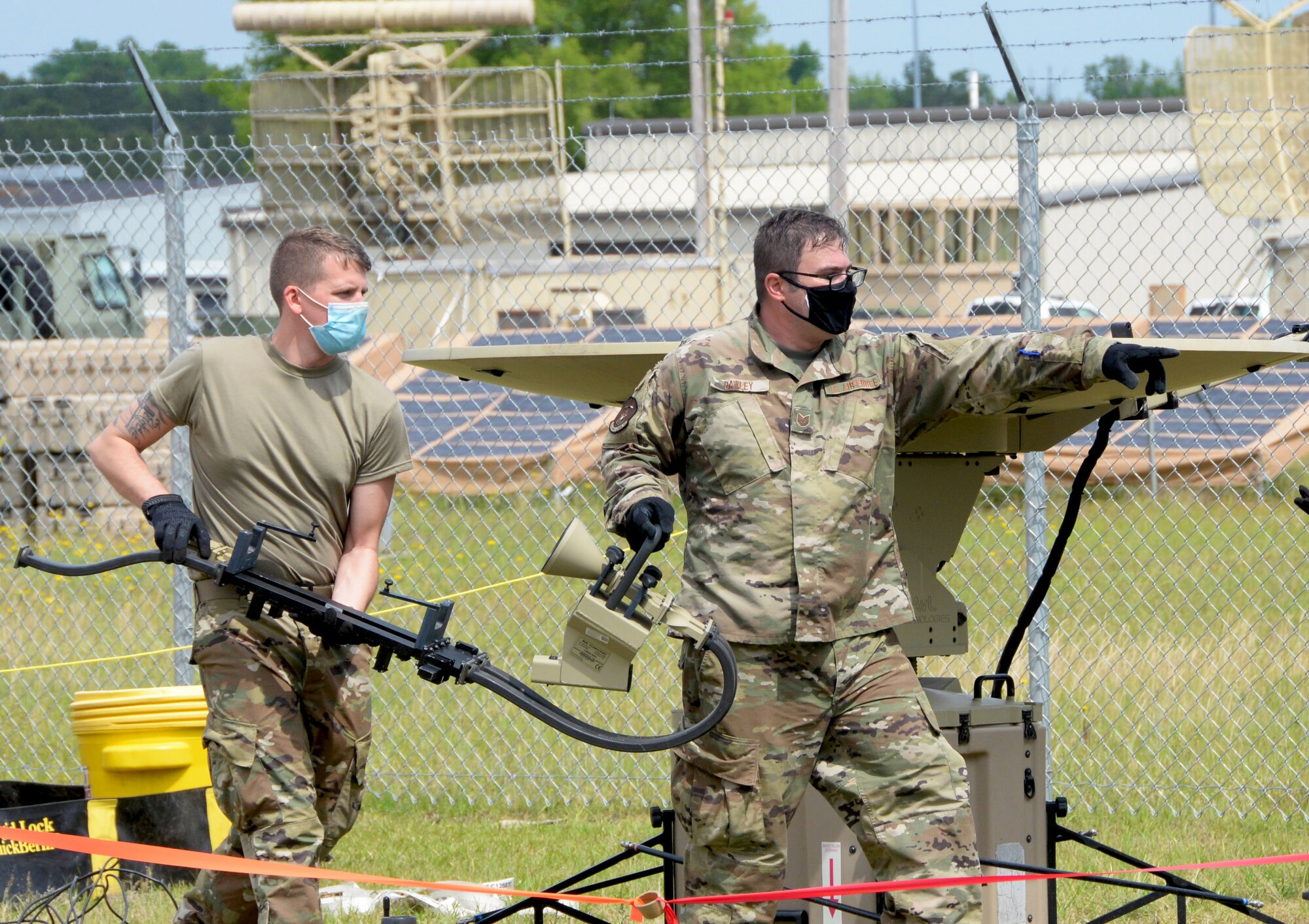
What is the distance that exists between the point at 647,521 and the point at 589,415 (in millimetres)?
8566

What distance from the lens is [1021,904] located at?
3.86 meters

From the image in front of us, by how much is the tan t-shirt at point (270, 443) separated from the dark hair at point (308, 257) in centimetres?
19

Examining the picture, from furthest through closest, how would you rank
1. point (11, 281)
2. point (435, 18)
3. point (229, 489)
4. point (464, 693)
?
point (435, 18), point (11, 281), point (464, 693), point (229, 489)

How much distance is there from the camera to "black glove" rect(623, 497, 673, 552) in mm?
3215

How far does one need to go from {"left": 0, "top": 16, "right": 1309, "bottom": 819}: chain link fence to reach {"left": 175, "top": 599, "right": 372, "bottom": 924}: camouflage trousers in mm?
1960

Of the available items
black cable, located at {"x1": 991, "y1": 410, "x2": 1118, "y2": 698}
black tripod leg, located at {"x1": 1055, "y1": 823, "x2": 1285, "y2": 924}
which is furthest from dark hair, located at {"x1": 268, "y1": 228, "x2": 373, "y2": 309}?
black tripod leg, located at {"x1": 1055, "y1": 823, "x2": 1285, "y2": 924}

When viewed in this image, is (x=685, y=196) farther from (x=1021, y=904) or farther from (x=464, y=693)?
(x=1021, y=904)

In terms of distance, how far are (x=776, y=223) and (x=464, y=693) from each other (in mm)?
4313

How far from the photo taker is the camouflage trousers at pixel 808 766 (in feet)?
11.0

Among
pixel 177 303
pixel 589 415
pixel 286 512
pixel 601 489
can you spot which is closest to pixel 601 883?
pixel 286 512

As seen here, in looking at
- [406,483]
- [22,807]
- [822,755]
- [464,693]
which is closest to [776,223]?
[822,755]

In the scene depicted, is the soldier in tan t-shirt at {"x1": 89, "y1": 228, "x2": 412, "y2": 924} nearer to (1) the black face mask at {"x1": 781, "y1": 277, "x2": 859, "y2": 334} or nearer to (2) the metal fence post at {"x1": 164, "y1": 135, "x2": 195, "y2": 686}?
(1) the black face mask at {"x1": 781, "y1": 277, "x2": 859, "y2": 334}

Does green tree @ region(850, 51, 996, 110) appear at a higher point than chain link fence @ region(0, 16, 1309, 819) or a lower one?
higher

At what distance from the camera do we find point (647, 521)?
3.23 meters
